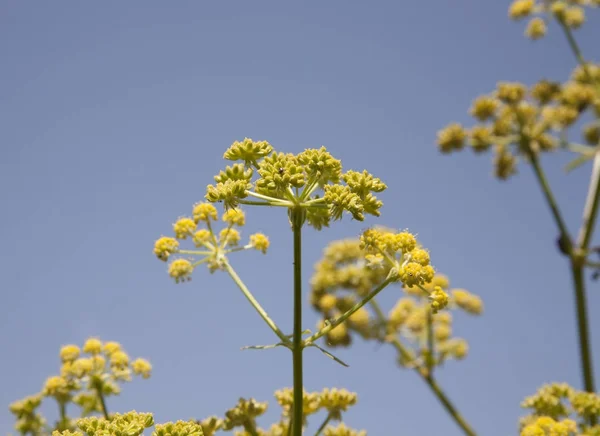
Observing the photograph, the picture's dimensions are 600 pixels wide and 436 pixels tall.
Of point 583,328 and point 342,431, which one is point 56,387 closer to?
point 342,431

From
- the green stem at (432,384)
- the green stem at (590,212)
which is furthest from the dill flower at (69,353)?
the green stem at (590,212)

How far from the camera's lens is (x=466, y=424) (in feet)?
30.8

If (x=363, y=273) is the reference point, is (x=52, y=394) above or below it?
below

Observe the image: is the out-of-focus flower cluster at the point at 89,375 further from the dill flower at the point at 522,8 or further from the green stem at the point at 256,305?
the dill flower at the point at 522,8

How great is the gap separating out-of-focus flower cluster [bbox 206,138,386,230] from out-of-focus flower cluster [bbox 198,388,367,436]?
142cm

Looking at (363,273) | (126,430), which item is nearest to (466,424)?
(363,273)

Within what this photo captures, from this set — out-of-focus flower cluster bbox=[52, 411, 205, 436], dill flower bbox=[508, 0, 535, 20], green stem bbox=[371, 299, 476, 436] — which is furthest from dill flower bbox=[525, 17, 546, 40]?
out-of-focus flower cluster bbox=[52, 411, 205, 436]

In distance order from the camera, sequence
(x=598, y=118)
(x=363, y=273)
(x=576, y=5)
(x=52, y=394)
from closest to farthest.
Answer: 1. (x=52, y=394)
2. (x=363, y=273)
3. (x=576, y=5)
4. (x=598, y=118)

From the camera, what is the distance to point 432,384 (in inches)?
391

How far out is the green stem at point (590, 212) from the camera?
33.9 ft

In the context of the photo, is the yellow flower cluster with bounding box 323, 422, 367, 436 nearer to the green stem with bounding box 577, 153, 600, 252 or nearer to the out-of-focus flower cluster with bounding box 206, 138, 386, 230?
the out-of-focus flower cluster with bounding box 206, 138, 386, 230

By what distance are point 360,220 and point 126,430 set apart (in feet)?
5.95

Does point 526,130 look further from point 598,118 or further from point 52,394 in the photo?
point 52,394

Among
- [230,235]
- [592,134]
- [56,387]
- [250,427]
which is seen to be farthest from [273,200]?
[592,134]
